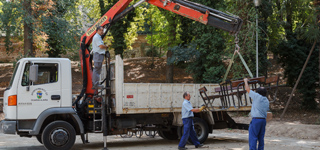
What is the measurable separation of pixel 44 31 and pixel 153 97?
13225 mm

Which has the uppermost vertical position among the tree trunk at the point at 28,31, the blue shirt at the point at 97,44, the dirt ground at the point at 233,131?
the tree trunk at the point at 28,31

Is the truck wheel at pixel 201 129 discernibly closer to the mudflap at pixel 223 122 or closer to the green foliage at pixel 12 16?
the mudflap at pixel 223 122

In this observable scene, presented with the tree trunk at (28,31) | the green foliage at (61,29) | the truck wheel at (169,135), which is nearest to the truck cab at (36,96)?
the truck wheel at (169,135)

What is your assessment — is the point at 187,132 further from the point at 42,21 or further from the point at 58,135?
the point at 42,21

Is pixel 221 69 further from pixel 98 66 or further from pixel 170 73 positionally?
pixel 98 66

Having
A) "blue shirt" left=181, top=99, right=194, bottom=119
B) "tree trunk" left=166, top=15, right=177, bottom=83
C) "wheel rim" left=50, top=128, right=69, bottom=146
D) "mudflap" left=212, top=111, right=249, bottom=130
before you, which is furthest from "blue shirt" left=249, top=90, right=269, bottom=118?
"tree trunk" left=166, top=15, right=177, bottom=83

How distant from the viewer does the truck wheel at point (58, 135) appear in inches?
420

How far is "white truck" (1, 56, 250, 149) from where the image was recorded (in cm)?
1068

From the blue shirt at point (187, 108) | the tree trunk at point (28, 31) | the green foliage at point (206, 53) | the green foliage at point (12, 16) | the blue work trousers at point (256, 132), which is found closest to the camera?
the blue work trousers at point (256, 132)

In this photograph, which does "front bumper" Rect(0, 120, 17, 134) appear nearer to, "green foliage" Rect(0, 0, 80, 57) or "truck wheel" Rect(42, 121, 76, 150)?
"truck wheel" Rect(42, 121, 76, 150)

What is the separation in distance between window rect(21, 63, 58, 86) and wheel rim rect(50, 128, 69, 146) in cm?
150

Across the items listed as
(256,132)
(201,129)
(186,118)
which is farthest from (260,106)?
(201,129)

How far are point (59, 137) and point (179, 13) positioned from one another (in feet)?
17.6

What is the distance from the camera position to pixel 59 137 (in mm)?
10773
